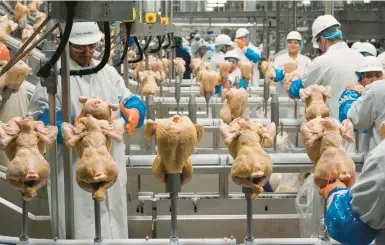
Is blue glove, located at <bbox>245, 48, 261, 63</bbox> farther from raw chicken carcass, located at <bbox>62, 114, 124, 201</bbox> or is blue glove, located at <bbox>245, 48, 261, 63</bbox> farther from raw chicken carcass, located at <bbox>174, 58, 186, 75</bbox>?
raw chicken carcass, located at <bbox>62, 114, 124, 201</bbox>

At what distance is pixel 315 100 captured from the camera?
300cm

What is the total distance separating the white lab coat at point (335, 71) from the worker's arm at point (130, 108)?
1841mm

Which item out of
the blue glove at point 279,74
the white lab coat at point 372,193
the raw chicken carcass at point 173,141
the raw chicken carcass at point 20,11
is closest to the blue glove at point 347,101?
the raw chicken carcass at point 173,141

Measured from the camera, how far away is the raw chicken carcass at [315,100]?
2.94m

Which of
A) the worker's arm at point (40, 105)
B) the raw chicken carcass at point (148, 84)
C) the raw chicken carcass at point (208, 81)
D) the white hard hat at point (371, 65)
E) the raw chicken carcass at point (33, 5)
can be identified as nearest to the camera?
the worker's arm at point (40, 105)

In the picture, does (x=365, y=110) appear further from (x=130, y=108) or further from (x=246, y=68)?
(x=246, y=68)

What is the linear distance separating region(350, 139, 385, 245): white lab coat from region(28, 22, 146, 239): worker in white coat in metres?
1.31

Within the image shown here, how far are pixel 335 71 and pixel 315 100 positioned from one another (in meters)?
1.41

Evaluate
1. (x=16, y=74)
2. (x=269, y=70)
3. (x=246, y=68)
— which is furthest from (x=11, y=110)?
(x=269, y=70)

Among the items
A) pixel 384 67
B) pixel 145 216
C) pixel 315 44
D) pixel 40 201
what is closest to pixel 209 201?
pixel 145 216

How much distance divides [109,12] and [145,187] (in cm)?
372

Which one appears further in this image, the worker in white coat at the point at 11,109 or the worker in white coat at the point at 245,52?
the worker in white coat at the point at 245,52

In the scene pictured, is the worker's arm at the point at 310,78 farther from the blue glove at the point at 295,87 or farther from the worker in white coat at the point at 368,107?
the worker in white coat at the point at 368,107

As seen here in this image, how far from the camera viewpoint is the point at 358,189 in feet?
5.17
